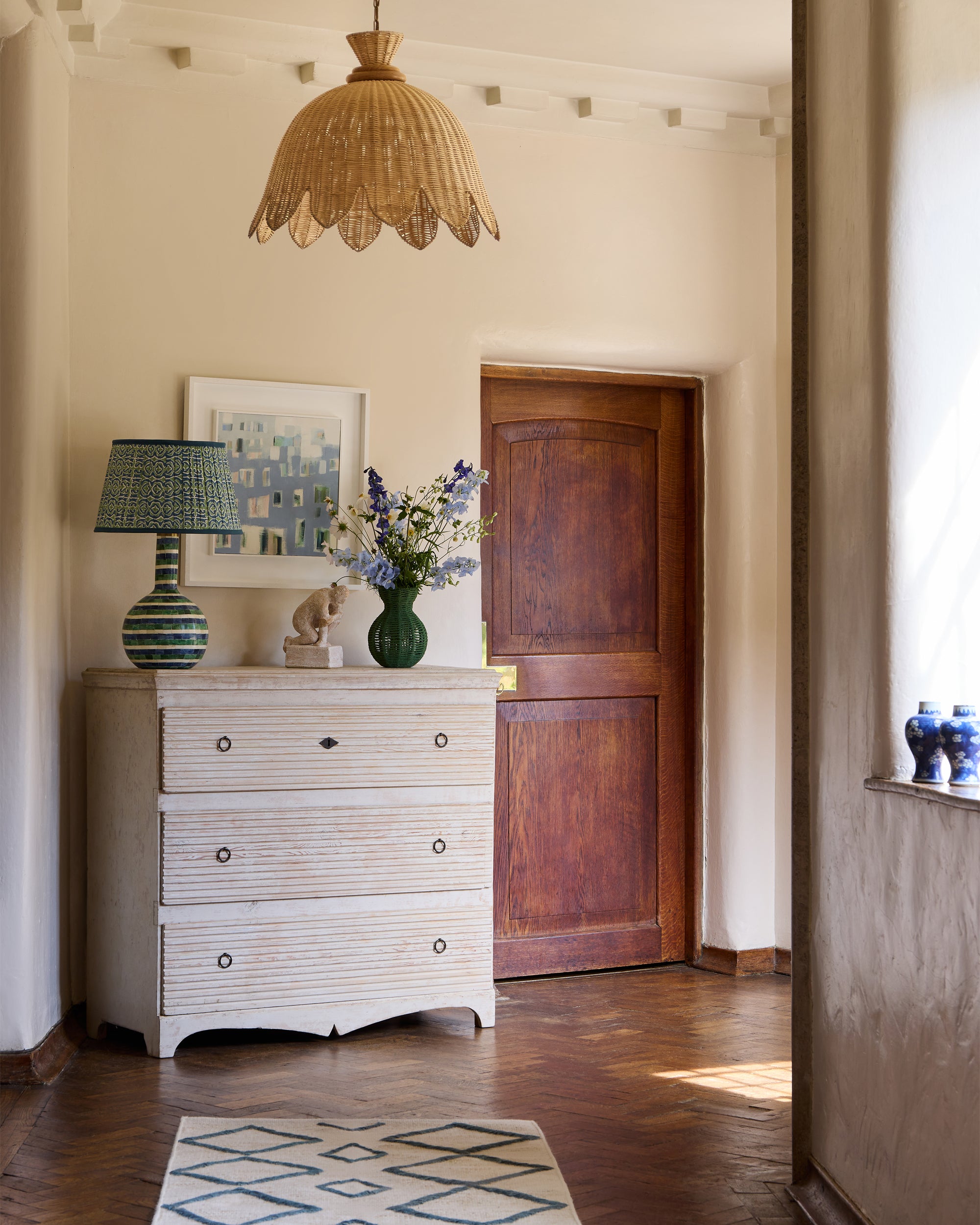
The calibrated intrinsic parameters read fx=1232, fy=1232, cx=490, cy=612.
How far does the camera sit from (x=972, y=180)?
2434mm

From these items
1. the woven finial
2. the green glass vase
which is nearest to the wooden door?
the green glass vase

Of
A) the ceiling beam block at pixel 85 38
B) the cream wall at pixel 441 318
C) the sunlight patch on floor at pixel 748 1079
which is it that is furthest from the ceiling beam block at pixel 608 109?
the sunlight patch on floor at pixel 748 1079

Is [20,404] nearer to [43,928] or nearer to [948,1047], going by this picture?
[43,928]

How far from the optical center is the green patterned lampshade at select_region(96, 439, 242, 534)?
12.0 feet

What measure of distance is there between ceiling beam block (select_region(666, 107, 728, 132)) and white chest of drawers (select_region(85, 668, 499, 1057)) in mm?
2275

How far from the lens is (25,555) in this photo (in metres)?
3.48

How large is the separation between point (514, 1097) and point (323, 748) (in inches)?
45.4

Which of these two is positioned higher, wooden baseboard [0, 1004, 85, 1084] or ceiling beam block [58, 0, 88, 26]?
ceiling beam block [58, 0, 88, 26]

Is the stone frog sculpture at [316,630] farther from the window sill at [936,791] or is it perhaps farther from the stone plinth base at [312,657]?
the window sill at [936,791]

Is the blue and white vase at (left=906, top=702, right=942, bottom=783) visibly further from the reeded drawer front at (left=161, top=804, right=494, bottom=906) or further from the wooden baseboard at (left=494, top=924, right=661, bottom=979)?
the wooden baseboard at (left=494, top=924, right=661, bottom=979)

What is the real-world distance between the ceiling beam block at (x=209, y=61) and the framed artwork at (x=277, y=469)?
3.36ft

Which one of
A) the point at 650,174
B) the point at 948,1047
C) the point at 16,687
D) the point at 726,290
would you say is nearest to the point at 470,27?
the point at 650,174

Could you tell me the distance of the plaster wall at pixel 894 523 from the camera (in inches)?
90.8

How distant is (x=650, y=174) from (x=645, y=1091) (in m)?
3.24
